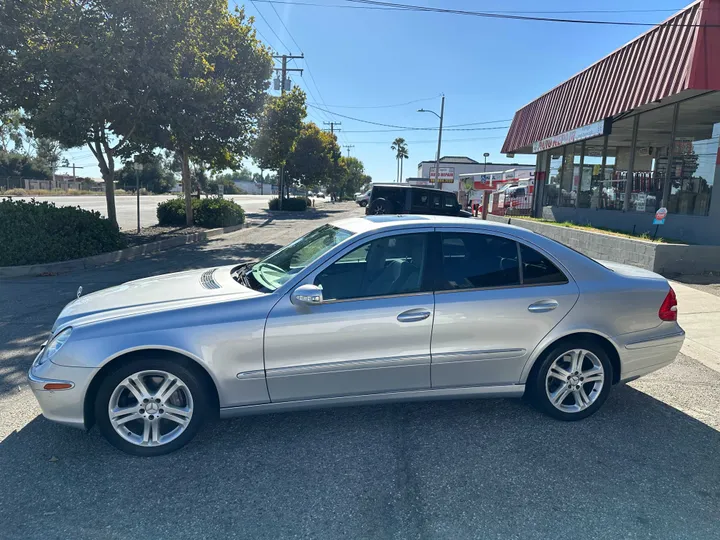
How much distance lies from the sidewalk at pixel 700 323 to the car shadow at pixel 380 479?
212 centimetres

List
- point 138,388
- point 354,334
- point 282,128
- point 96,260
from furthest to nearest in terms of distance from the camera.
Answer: point 282,128
point 96,260
point 354,334
point 138,388

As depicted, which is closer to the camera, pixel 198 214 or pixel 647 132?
pixel 647 132

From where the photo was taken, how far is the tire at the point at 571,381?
3705 millimetres

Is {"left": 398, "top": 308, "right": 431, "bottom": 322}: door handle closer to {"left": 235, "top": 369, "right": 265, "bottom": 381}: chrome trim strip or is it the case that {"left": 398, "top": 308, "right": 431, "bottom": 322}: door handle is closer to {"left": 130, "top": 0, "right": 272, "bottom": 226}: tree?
{"left": 235, "top": 369, "right": 265, "bottom": 381}: chrome trim strip

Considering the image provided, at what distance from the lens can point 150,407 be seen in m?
3.17

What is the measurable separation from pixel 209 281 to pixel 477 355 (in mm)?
2126

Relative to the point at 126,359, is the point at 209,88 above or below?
above

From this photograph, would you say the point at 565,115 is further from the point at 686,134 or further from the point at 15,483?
the point at 15,483

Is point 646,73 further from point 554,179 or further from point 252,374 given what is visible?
point 252,374

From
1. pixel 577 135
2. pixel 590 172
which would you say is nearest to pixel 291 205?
pixel 590 172

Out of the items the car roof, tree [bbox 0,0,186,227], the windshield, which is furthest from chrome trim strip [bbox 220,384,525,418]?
tree [bbox 0,0,186,227]

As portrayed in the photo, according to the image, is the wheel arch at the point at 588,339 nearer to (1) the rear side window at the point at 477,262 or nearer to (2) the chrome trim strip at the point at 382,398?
(2) the chrome trim strip at the point at 382,398

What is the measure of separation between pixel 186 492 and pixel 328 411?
1324mm

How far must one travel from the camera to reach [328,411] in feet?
12.9
